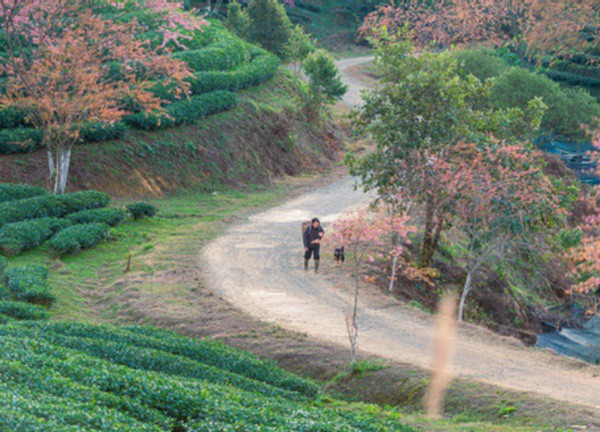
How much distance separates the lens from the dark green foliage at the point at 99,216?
23078mm

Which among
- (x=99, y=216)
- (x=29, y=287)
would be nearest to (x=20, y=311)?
(x=29, y=287)

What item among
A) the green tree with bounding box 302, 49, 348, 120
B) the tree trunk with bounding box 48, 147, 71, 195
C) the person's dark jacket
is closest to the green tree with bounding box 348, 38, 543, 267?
the person's dark jacket

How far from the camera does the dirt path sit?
14680mm

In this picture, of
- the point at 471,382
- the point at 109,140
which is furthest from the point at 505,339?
the point at 109,140

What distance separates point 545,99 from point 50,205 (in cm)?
2722

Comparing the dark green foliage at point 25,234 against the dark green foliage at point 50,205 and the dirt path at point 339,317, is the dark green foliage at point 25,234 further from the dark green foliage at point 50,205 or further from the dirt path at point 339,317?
the dirt path at point 339,317

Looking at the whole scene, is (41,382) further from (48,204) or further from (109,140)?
(109,140)

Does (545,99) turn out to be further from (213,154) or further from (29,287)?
(29,287)

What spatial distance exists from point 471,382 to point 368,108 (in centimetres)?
1122

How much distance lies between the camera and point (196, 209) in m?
28.8

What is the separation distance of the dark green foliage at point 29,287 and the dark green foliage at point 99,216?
5014 millimetres

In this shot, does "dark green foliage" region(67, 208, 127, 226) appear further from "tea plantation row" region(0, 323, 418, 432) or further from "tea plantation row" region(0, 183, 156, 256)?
"tea plantation row" region(0, 323, 418, 432)

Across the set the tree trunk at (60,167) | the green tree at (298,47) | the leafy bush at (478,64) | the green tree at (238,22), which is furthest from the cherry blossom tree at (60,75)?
the green tree at (238,22)

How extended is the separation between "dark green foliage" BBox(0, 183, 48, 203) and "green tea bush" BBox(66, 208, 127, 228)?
1.94 m
